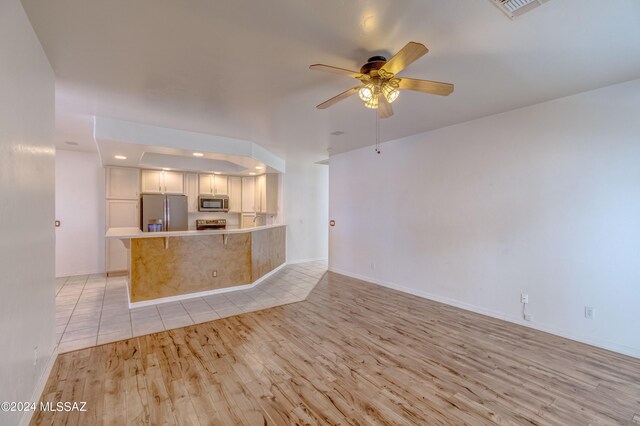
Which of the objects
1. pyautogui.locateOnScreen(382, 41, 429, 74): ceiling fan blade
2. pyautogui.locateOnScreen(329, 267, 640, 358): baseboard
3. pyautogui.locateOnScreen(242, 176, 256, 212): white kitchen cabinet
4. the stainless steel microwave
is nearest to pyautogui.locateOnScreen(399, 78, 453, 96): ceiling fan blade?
pyautogui.locateOnScreen(382, 41, 429, 74): ceiling fan blade

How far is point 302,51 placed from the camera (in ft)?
7.39

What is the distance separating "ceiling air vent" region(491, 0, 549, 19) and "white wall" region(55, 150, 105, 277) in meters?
7.33

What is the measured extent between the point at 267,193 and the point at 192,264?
2881mm

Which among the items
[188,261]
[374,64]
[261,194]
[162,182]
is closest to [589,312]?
[374,64]

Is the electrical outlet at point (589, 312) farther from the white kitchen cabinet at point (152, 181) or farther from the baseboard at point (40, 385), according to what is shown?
the white kitchen cabinet at point (152, 181)

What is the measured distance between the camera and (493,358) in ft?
8.85

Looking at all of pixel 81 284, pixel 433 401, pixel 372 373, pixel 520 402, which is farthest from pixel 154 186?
pixel 520 402

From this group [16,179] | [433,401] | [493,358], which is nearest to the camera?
[16,179]

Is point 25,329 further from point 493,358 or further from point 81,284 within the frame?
point 81,284

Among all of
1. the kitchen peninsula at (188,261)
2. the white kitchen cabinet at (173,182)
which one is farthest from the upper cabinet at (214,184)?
the kitchen peninsula at (188,261)

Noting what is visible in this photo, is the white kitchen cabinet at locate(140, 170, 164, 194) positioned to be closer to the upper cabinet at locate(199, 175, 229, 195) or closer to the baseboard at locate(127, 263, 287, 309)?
the upper cabinet at locate(199, 175, 229, 195)

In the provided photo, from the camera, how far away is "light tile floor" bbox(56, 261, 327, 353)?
10.4ft

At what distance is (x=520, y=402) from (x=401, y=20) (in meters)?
2.91

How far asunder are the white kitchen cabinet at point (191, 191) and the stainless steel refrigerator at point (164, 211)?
0.62 ft
